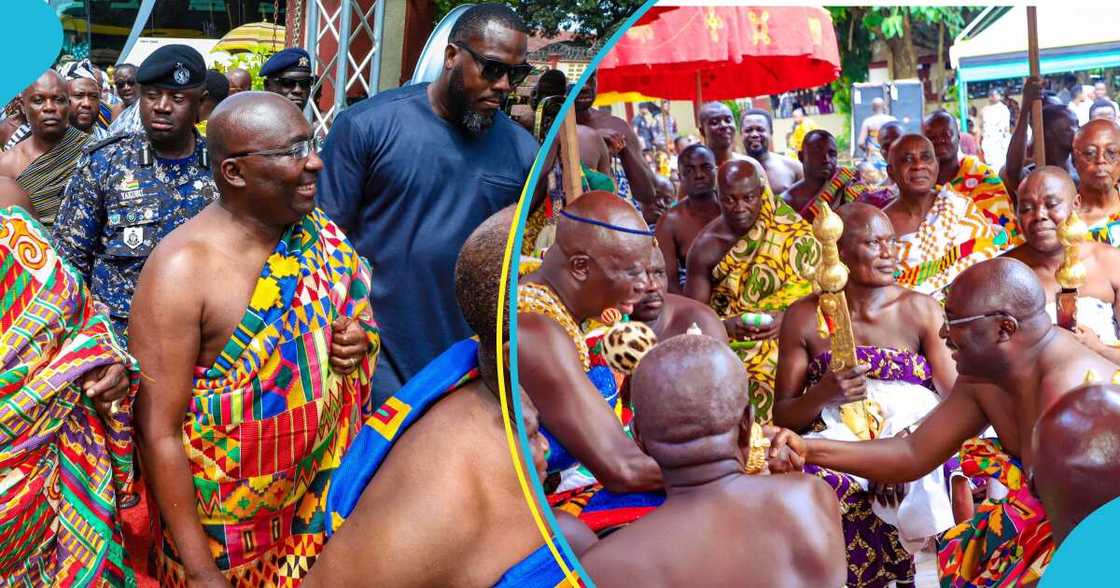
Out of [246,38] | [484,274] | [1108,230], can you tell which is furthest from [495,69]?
[246,38]

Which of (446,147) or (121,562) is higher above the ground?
(446,147)

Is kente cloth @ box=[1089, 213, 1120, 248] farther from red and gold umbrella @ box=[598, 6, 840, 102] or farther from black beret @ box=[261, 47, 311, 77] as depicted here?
black beret @ box=[261, 47, 311, 77]

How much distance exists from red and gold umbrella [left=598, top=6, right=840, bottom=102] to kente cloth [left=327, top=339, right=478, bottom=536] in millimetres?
509

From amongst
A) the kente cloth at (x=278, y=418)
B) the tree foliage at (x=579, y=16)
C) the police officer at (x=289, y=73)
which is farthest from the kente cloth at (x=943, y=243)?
the police officer at (x=289, y=73)

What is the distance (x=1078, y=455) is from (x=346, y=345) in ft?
5.87

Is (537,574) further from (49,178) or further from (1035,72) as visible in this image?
(49,178)

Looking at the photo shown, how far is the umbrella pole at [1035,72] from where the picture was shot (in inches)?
79.3

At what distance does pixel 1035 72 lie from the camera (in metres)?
2.41

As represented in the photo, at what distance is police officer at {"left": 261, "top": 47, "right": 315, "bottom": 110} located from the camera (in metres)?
→ 5.80

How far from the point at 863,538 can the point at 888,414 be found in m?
0.29

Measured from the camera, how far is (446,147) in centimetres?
327

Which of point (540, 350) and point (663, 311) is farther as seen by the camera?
point (663, 311)

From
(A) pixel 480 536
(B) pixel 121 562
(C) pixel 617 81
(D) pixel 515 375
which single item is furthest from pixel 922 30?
(B) pixel 121 562

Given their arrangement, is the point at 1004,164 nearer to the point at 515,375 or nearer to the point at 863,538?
the point at 863,538
